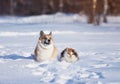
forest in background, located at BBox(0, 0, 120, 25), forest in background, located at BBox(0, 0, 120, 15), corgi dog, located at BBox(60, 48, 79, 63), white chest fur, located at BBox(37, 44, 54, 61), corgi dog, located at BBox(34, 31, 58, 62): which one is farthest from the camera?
forest in background, located at BBox(0, 0, 120, 15)

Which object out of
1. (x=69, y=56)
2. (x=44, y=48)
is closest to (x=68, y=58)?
(x=69, y=56)

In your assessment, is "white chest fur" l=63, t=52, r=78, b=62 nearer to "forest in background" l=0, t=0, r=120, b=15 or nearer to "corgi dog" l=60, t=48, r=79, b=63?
"corgi dog" l=60, t=48, r=79, b=63

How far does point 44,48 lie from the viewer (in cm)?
991

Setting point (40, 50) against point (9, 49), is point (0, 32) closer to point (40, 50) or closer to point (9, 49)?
point (9, 49)

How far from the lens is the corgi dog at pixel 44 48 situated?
9781 millimetres

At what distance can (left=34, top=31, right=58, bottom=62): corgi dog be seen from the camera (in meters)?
9.78

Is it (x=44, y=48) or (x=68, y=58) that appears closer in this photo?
(x=68, y=58)

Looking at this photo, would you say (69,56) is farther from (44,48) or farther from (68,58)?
(44,48)

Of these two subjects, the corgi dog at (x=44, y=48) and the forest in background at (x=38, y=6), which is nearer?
the corgi dog at (x=44, y=48)

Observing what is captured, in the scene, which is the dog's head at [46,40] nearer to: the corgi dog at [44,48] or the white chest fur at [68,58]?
the corgi dog at [44,48]

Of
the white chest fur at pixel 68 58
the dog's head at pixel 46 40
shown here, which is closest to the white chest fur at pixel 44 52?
the dog's head at pixel 46 40

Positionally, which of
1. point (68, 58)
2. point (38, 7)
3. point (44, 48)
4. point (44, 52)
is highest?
point (44, 48)

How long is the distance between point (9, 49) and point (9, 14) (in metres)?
31.2

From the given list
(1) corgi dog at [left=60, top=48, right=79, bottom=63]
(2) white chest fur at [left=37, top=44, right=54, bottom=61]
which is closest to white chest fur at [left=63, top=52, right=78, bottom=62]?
(1) corgi dog at [left=60, top=48, right=79, bottom=63]
